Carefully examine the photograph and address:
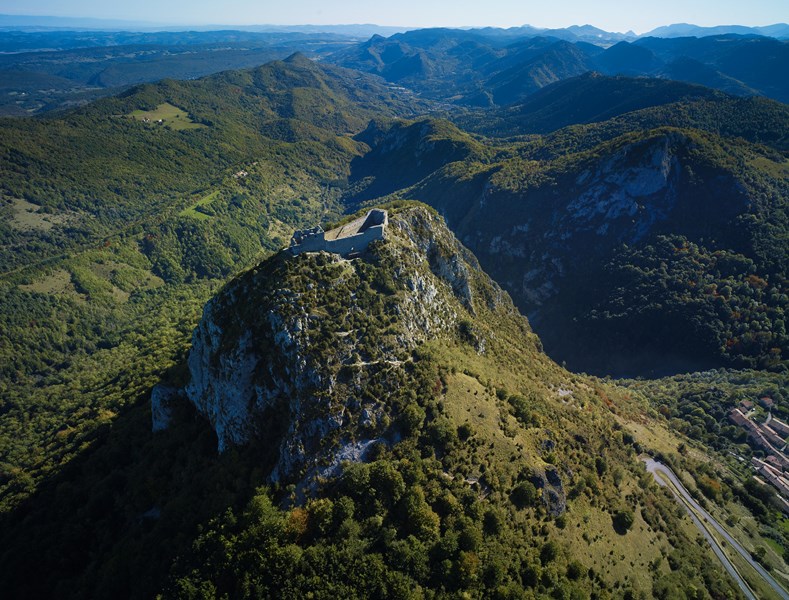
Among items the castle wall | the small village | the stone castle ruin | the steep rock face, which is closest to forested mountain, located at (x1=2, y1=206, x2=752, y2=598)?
the castle wall

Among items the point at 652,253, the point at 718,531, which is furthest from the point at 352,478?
the point at 652,253

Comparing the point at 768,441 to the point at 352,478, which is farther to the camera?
the point at 768,441

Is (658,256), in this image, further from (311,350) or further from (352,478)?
(352,478)

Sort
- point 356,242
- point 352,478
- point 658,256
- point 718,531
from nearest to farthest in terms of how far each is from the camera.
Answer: point 352,478
point 718,531
point 356,242
point 658,256

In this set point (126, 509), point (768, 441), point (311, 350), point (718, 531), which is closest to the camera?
point (311, 350)

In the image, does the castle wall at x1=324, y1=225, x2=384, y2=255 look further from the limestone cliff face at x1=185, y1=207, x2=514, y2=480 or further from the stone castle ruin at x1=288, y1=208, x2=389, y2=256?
the limestone cliff face at x1=185, y1=207, x2=514, y2=480

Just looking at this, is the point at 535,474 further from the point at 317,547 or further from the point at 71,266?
the point at 71,266

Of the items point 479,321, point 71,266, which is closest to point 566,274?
point 479,321
